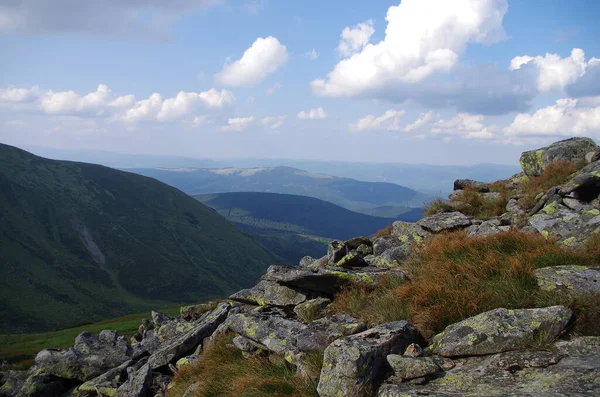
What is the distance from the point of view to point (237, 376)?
10.5 metres

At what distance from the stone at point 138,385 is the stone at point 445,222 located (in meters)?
14.4

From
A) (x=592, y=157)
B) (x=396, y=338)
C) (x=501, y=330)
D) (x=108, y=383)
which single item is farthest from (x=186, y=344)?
(x=592, y=157)

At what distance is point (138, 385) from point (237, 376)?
21.7 ft

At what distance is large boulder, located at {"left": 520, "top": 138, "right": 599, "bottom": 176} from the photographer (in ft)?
73.0

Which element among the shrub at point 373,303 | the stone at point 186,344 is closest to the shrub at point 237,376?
the shrub at point 373,303

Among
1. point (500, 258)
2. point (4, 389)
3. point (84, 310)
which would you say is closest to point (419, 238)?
point (500, 258)

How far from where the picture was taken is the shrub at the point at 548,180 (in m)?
18.9

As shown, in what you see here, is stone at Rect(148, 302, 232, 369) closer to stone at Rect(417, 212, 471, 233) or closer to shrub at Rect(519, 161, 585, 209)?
stone at Rect(417, 212, 471, 233)

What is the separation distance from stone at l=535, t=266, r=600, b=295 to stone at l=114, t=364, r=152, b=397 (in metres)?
14.2

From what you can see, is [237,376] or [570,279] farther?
[237,376]

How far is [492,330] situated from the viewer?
7641 millimetres

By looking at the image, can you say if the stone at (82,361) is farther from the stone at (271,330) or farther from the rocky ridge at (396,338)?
the stone at (271,330)

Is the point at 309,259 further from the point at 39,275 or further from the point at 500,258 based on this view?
the point at 39,275

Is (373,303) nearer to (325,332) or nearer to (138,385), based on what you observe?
(325,332)
